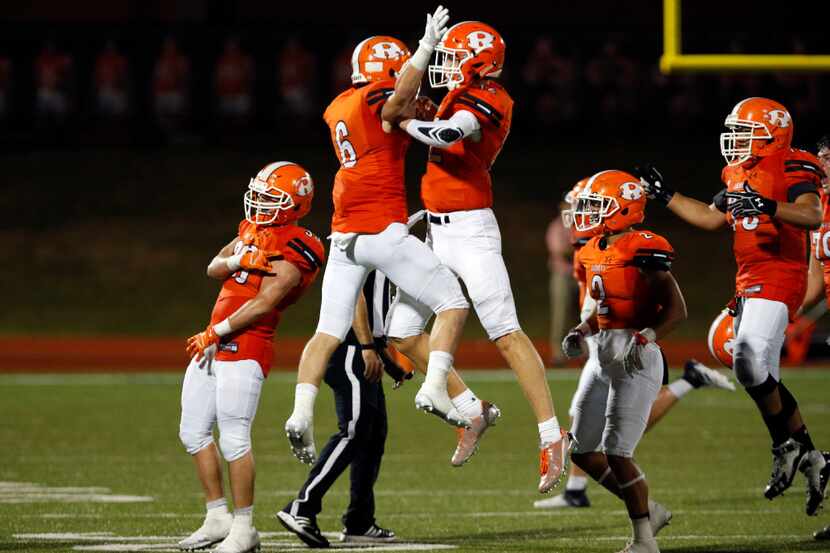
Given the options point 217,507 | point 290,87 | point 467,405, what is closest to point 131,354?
point 290,87

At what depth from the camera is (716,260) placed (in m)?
27.9

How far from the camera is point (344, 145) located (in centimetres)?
837

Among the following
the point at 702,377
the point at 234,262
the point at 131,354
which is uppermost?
the point at 234,262

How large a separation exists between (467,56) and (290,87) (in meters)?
22.4

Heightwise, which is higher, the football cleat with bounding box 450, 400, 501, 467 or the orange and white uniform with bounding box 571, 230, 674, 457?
the orange and white uniform with bounding box 571, 230, 674, 457

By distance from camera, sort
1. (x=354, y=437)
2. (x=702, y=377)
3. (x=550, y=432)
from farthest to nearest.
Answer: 1. (x=702, y=377)
2. (x=354, y=437)
3. (x=550, y=432)

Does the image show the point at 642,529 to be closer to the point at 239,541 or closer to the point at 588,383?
the point at 588,383

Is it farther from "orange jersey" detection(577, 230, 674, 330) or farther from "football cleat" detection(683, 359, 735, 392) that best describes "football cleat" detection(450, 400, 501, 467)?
"football cleat" detection(683, 359, 735, 392)

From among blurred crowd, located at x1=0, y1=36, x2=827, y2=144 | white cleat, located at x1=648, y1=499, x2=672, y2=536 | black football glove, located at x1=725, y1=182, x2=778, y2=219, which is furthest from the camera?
blurred crowd, located at x1=0, y1=36, x2=827, y2=144

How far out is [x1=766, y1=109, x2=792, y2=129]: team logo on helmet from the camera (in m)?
9.15

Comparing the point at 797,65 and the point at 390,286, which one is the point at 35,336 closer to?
the point at 390,286

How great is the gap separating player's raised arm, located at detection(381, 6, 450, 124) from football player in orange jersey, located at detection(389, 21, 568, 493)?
0.32 ft

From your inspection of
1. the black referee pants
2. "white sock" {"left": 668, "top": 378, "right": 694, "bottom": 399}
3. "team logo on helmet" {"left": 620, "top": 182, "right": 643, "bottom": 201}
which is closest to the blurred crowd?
"white sock" {"left": 668, "top": 378, "right": 694, "bottom": 399}

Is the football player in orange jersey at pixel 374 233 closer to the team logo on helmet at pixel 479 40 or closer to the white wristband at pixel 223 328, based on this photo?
the team logo on helmet at pixel 479 40
